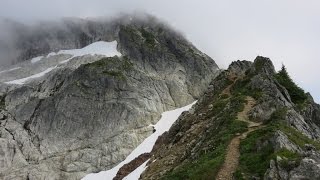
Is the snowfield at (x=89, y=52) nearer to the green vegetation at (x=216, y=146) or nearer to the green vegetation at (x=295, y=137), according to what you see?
the green vegetation at (x=216, y=146)

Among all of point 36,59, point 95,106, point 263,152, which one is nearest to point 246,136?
point 263,152

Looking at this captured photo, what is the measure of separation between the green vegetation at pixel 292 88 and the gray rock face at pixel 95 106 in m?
29.2

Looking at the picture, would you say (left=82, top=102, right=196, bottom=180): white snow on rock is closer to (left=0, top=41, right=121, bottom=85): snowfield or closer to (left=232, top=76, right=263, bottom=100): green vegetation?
(left=232, top=76, right=263, bottom=100): green vegetation

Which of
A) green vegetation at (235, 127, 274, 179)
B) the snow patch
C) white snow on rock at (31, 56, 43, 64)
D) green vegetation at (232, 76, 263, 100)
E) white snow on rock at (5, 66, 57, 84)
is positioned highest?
the snow patch

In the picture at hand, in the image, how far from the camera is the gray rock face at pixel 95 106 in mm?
86375

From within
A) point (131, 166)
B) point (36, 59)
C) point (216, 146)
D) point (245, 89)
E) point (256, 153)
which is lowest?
point (256, 153)

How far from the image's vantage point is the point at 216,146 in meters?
44.6

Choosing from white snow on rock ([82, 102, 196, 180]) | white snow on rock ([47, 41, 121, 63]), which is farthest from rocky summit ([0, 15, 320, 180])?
white snow on rock ([82, 102, 196, 180])

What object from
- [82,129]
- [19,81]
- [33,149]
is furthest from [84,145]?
[19,81]

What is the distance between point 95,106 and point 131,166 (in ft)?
75.4

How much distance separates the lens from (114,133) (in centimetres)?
8994

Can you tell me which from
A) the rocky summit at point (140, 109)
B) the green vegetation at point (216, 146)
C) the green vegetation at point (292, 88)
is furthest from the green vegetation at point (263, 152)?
the green vegetation at point (292, 88)

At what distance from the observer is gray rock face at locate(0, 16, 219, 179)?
86375 mm

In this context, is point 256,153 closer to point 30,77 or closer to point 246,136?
point 246,136
